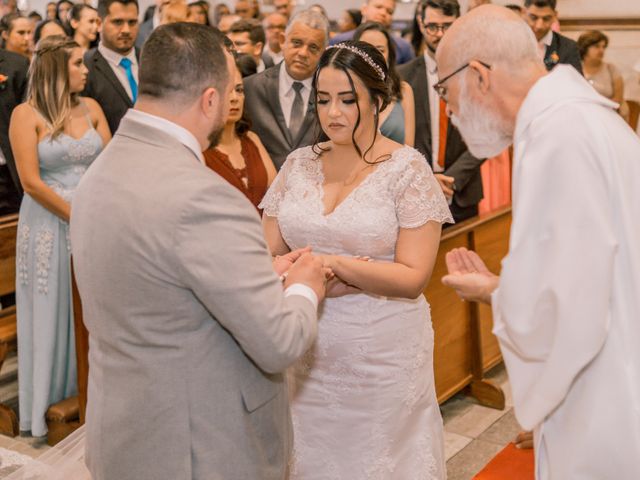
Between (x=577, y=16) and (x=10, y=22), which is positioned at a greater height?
(x=10, y=22)

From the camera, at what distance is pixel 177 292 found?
199cm

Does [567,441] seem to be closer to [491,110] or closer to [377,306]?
[491,110]

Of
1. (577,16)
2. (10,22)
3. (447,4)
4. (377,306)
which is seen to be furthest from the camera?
(577,16)

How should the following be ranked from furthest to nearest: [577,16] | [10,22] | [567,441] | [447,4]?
[577,16], [10,22], [447,4], [567,441]

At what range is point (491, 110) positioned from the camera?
2.19m

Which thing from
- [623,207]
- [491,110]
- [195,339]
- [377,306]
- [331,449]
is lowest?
[331,449]

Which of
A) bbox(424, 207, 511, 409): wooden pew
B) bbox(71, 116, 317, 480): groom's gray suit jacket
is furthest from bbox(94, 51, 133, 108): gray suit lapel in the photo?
bbox(71, 116, 317, 480): groom's gray suit jacket

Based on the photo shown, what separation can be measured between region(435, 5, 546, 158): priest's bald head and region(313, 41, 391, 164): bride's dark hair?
79 centimetres

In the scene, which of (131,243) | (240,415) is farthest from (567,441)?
(131,243)

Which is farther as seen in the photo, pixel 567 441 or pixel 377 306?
pixel 377 306

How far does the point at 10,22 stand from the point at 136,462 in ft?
21.5

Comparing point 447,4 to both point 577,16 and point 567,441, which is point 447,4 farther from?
point 577,16

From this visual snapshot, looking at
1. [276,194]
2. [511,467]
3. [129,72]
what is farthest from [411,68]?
[511,467]

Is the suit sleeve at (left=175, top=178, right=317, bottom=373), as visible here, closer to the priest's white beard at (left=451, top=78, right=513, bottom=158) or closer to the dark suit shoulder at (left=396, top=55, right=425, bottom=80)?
the priest's white beard at (left=451, top=78, right=513, bottom=158)
